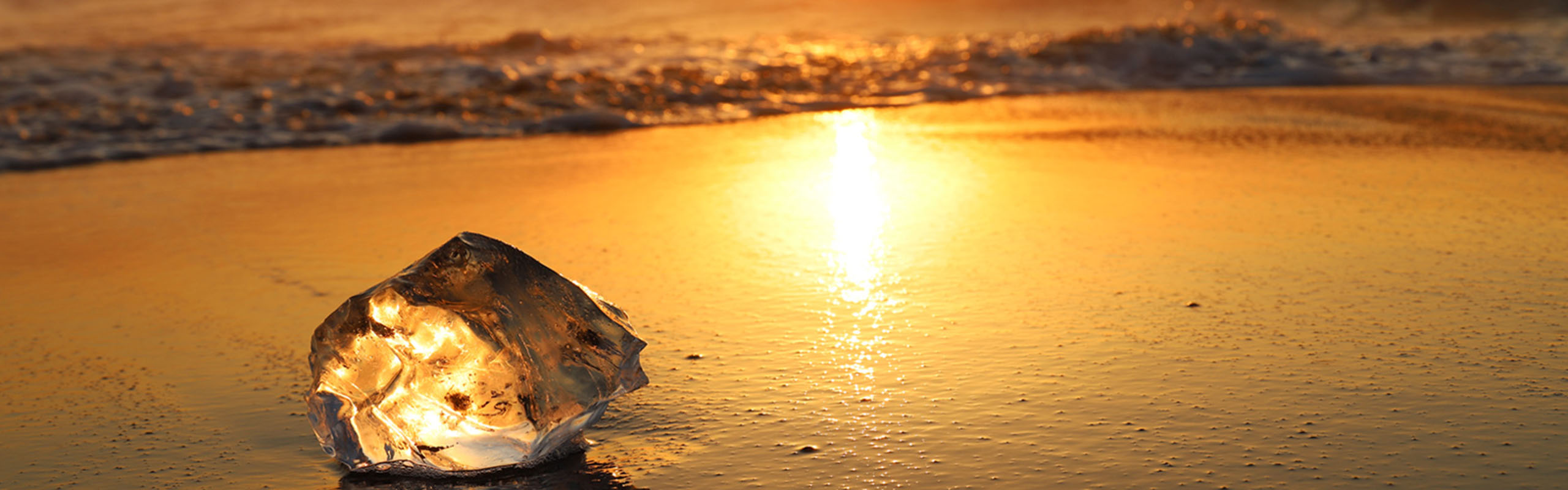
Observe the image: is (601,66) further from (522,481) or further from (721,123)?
(522,481)

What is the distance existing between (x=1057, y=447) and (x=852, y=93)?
6.51 m

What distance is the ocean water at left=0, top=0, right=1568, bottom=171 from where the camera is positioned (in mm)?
7090

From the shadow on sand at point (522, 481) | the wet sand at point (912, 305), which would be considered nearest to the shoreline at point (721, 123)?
the wet sand at point (912, 305)

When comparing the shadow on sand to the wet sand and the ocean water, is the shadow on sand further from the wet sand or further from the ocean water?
the ocean water

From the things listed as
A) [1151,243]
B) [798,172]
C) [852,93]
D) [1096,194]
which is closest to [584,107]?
[852,93]

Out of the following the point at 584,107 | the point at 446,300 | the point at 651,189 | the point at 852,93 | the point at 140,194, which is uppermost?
the point at 852,93

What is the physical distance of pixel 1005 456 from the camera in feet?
6.53

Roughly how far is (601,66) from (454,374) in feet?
26.2

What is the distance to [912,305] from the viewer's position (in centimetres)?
287

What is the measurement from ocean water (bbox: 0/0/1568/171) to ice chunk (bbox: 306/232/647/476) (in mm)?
4820

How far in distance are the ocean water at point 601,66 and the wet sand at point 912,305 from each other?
1614mm

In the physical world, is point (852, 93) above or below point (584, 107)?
above

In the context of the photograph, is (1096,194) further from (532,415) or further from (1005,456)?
(532,415)

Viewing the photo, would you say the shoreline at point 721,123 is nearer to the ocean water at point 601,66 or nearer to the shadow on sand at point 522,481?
the ocean water at point 601,66
